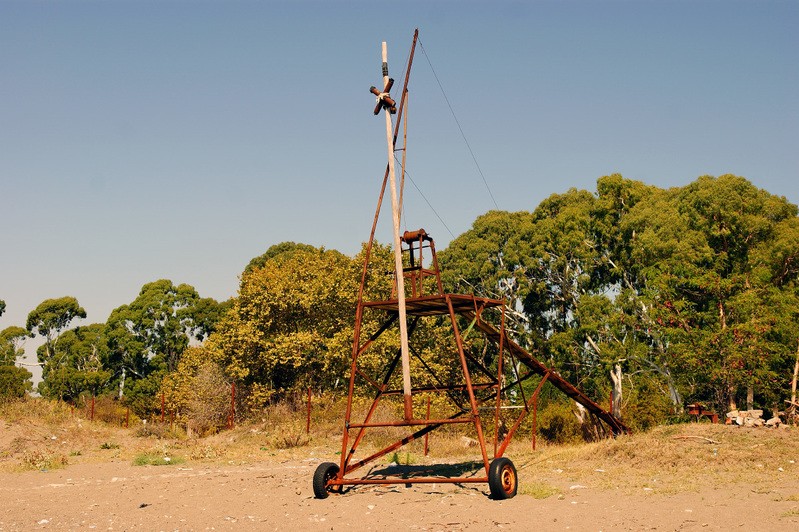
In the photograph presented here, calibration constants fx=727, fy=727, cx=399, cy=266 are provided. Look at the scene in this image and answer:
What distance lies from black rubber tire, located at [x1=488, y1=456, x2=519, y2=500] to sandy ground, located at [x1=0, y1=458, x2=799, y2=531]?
0.23 metres

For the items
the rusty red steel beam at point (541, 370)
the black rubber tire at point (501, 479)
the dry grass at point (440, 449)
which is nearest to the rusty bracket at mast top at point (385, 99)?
the rusty red steel beam at point (541, 370)

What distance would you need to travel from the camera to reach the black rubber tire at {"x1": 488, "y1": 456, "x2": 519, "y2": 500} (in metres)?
14.1

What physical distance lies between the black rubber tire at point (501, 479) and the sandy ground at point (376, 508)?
0.74ft

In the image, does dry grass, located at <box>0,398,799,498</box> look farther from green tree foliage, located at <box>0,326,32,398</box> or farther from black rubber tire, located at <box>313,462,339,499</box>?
green tree foliage, located at <box>0,326,32,398</box>

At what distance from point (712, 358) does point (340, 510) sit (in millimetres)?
24035

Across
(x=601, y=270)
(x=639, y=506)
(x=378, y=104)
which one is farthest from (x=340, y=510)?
(x=601, y=270)

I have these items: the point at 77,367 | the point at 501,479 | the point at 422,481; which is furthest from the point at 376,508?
the point at 77,367

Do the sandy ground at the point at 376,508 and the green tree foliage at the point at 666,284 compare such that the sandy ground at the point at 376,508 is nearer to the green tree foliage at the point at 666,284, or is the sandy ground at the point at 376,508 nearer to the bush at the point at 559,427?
the bush at the point at 559,427

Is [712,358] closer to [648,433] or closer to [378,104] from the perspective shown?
[648,433]

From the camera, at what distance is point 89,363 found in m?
59.2

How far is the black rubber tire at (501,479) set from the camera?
46.2 ft

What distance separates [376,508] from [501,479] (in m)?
2.49

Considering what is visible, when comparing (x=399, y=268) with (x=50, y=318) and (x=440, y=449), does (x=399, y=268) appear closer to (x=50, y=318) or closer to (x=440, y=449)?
(x=440, y=449)

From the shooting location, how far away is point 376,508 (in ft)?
46.2
